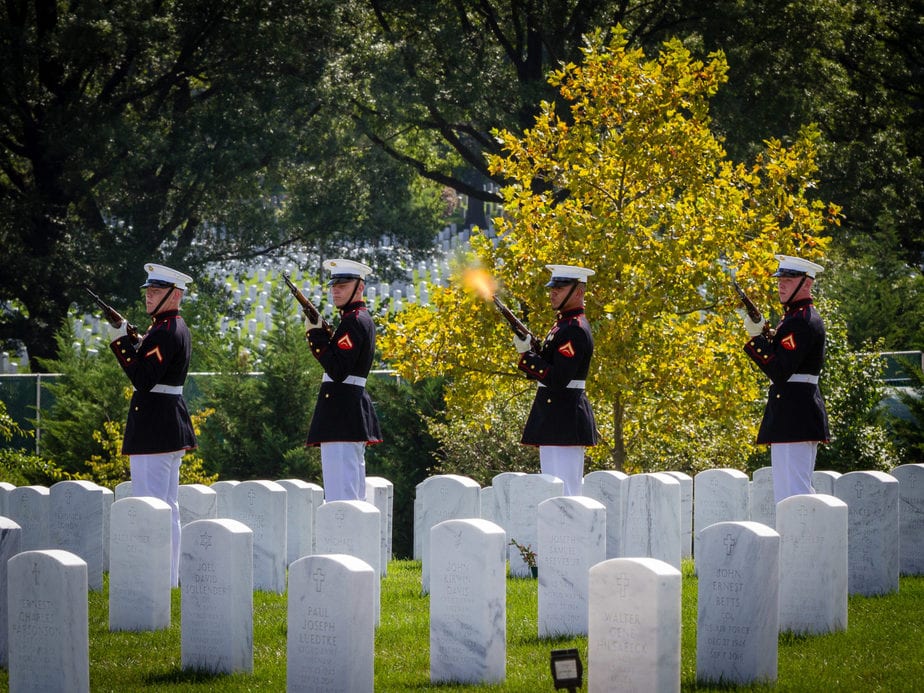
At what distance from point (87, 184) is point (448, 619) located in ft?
57.7

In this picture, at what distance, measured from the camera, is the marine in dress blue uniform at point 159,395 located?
10.2m

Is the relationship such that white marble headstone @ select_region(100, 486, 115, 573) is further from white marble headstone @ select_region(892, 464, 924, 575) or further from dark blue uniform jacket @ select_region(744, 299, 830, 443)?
white marble headstone @ select_region(892, 464, 924, 575)

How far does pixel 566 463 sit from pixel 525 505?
46 centimetres

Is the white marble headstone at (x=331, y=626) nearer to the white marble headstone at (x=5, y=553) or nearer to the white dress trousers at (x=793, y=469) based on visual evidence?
the white marble headstone at (x=5, y=553)

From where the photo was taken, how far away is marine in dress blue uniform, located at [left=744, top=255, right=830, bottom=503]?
978 centimetres

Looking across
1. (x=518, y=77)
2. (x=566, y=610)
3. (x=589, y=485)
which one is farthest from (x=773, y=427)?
(x=518, y=77)

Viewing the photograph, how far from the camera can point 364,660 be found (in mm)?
6531

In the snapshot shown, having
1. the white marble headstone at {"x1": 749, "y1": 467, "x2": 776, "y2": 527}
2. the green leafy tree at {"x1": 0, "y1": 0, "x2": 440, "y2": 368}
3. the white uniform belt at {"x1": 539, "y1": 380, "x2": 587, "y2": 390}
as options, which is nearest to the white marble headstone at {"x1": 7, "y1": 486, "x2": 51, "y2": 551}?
the white uniform belt at {"x1": 539, "y1": 380, "x2": 587, "y2": 390}

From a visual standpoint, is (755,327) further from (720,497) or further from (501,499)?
(501,499)

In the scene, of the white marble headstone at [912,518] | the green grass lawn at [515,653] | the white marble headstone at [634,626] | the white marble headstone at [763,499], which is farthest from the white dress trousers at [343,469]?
the white marble headstone at [912,518]

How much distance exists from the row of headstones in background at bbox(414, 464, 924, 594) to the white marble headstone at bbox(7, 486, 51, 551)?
295cm

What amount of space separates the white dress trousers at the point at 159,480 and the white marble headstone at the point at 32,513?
76 centimetres

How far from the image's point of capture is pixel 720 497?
11.4m

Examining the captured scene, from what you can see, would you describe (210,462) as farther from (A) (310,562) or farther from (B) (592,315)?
(A) (310,562)
